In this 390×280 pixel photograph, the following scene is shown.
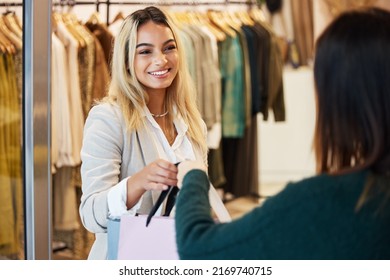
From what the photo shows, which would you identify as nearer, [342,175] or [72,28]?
[342,175]

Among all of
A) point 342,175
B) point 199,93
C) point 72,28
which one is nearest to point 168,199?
point 342,175

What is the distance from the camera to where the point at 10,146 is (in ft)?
7.13

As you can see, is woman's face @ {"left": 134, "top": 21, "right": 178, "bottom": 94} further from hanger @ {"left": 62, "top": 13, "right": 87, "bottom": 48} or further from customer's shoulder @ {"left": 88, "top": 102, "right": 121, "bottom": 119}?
hanger @ {"left": 62, "top": 13, "right": 87, "bottom": 48}

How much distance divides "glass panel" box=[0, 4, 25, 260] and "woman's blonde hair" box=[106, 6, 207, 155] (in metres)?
0.47

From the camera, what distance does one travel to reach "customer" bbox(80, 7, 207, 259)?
62.4 inches

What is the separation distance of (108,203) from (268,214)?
0.49 m

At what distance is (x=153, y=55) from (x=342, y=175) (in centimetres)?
62

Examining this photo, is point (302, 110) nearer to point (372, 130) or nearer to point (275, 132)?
point (275, 132)

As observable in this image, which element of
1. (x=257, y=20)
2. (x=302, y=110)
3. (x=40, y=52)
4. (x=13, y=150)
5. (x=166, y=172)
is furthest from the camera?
(x=302, y=110)

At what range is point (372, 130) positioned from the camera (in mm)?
1120

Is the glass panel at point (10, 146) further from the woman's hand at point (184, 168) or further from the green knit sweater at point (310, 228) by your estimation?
the green knit sweater at point (310, 228)

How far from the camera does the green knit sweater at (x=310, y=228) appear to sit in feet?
3.66

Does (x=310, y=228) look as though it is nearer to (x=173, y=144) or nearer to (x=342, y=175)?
(x=342, y=175)
